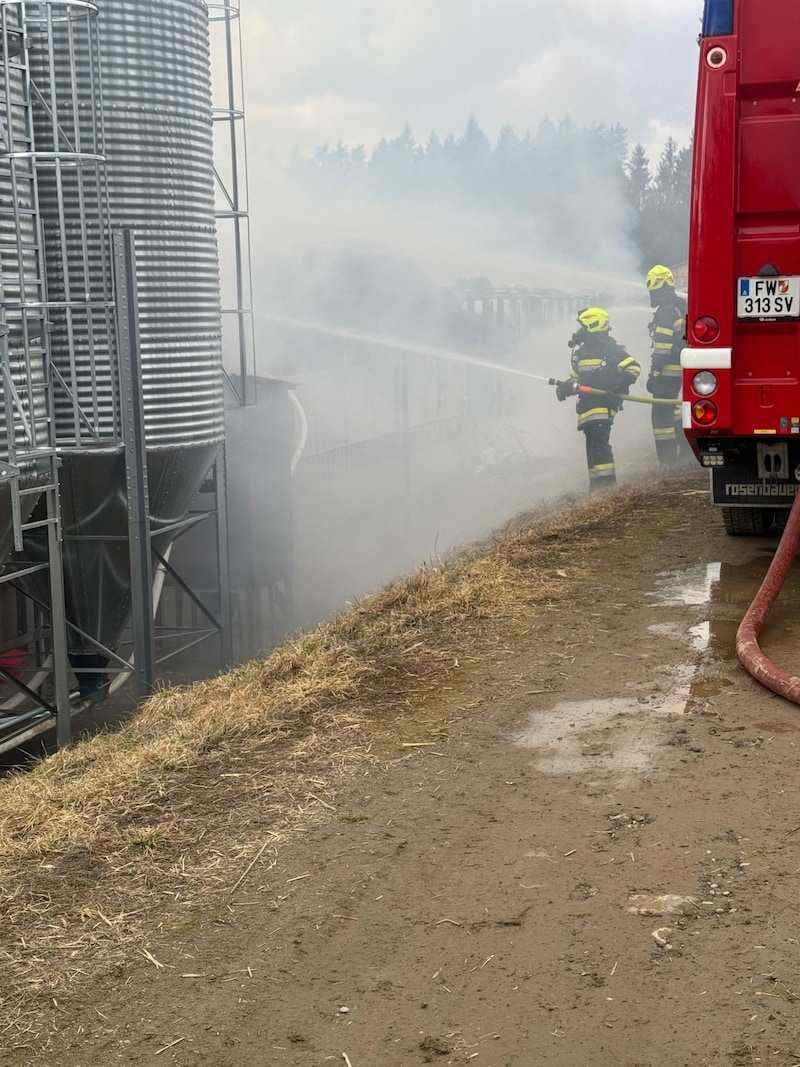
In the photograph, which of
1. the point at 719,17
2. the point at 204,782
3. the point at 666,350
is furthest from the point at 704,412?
the point at 666,350

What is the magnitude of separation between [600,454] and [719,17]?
5.46 metres

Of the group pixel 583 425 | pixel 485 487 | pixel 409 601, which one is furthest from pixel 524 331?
pixel 409 601

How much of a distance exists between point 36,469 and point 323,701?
386 cm

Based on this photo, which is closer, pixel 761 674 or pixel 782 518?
pixel 761 674

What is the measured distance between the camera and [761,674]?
14.6ft

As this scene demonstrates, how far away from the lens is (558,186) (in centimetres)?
4381

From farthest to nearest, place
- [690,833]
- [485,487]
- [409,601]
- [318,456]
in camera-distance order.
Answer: [485,487] → [318,456] → [409,601] → [690,833]

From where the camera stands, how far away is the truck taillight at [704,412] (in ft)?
19.6

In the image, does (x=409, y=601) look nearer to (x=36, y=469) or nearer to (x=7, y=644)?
(x=36, y=469)

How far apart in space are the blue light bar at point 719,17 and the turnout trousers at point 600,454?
5235 millimetres

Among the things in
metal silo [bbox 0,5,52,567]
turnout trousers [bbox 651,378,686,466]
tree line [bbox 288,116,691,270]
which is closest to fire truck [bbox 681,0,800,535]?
metal silo [bbox 0,5,52,567]

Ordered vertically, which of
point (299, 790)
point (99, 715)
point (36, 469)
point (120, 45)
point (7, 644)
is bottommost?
point (99, 715)

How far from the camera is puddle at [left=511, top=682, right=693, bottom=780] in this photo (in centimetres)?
380

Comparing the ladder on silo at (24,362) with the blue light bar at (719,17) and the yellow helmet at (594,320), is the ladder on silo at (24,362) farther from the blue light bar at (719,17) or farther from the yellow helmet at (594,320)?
the yellow helmet at (594,320)
